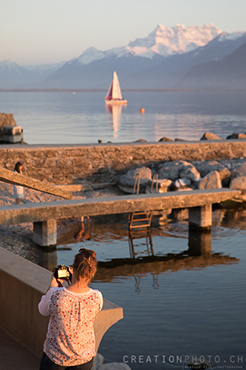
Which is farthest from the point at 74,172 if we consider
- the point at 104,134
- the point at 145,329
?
the point at 104,134

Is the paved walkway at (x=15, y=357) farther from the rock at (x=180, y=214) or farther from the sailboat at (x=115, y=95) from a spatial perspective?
the sailboat at (x=115, y=95)

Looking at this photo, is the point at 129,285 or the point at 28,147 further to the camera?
the point at 28,147

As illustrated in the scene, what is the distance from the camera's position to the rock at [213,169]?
46.8ft

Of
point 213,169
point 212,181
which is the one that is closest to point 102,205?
point 212,181

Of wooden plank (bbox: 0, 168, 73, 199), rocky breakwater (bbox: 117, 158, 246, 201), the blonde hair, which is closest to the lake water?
rocky breakwater (bbox: 117, 158, 246, 201)

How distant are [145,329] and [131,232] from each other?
4.63 meters

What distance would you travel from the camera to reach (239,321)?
627 centimetres

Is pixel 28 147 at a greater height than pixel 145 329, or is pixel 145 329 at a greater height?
pixel 28 147

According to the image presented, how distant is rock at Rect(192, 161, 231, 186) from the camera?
14.2 m

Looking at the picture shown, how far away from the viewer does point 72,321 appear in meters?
2.70

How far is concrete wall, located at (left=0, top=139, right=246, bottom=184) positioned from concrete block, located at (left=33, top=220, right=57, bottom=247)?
4.61m

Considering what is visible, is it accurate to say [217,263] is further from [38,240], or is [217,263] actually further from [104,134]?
[104,134]

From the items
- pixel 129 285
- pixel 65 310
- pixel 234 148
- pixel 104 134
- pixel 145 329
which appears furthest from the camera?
pixel 104 134

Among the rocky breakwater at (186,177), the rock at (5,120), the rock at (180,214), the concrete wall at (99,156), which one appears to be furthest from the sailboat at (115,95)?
the rock at (180,214)
